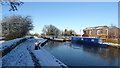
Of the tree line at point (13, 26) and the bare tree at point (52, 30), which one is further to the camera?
the bare tree at point (52, 30)

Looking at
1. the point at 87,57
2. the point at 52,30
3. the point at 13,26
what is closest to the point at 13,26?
the point at 13,26

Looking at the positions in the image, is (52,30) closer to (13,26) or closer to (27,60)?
(13,26)

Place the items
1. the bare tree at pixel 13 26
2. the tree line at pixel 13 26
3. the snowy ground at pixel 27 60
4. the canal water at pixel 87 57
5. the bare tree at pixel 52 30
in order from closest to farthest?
the snowy ground at pixel 27 60 → the canal water at pixel 87 57 → the tree line at pixel 13 26 → the bare tree at pixel 13 26 → the bare tree at pixel 52 30

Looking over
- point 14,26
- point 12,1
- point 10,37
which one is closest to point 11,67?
point 12,1

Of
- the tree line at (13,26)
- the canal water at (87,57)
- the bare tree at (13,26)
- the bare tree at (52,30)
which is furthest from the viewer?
the bare tree at (52,30)

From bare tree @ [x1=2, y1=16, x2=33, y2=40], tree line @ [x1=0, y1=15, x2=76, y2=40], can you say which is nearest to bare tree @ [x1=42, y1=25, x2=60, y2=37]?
tree line @ [x1=0, y1=15, x2=76, y2=40]

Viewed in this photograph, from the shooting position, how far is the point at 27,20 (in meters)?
31.4

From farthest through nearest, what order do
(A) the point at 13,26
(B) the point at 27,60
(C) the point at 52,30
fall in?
(C) the point at 52,30 < (A) the point at 13,26 < (B) the point at 27,60

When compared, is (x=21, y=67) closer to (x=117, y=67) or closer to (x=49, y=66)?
(x=49, y=66)

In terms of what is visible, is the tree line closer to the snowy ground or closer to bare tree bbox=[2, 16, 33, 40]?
bare tree bbox=[2, 16, 33, 40]

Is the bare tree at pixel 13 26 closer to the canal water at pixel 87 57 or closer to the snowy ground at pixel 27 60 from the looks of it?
the canal water at pixel 87 57

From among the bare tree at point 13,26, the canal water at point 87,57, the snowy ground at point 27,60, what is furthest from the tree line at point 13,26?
the snowy ground at point 27,60

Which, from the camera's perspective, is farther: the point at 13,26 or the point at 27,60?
the point at 13,26

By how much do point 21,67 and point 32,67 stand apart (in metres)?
0.51
